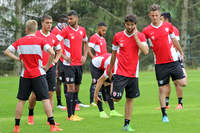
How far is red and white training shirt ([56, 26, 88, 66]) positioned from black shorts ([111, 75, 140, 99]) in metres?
2.24

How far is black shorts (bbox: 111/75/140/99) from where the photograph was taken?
7.89m

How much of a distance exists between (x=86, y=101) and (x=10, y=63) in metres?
14.4

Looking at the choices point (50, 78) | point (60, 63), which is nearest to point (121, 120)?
point (50, 78)

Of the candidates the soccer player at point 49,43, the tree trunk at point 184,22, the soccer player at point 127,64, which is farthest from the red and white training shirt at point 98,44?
the tree trunk at point 184,22

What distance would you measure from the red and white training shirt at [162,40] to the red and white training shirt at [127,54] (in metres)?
1.44

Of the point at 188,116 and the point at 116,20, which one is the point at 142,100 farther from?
the point at 116,20

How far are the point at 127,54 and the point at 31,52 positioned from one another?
1.76 m

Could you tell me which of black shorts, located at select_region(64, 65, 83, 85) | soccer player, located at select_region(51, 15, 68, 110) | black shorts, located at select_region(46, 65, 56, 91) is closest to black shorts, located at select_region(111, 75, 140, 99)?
black shorts, located at select_region(64, 65, 83, 85)

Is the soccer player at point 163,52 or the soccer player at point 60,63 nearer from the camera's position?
the soccer player at point 163,52

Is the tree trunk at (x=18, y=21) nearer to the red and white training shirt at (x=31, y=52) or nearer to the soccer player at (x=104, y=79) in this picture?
the soccer player at (x=104, y=79)

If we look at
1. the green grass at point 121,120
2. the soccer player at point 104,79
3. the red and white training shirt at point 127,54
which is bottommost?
the green grass at point 121,120

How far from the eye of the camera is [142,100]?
1330 cm

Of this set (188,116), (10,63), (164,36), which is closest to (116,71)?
(164,36)

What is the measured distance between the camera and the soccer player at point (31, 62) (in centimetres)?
779
